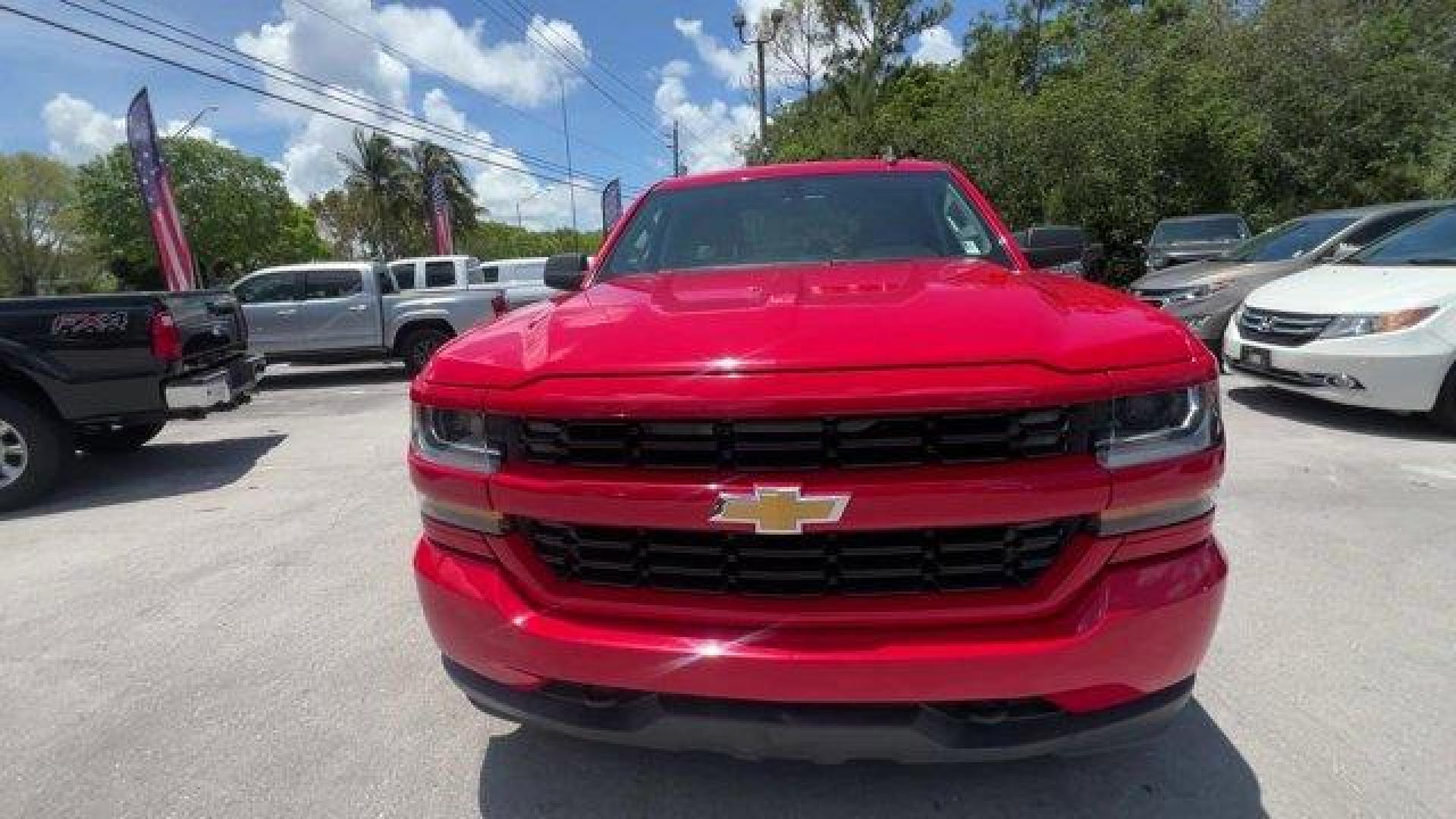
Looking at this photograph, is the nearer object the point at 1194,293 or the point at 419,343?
the point at 1194,293

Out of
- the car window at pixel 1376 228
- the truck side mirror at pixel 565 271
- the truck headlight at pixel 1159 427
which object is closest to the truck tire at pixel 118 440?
the truck side mirror at pixel 565 271

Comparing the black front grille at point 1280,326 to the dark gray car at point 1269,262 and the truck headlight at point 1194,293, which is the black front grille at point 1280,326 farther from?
the truck headlight at point 1194,293

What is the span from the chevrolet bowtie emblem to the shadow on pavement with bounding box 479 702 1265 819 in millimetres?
888

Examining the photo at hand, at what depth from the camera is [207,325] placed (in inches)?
260

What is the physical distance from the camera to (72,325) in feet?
19.0

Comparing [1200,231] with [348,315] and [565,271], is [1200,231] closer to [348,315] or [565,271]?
[348,315]

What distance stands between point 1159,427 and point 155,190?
60.7 ft

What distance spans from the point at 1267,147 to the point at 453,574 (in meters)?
23.5

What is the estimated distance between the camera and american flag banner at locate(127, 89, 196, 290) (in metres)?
15.7

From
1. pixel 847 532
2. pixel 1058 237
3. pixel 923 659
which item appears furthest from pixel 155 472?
pixel 923 659

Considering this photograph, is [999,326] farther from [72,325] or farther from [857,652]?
[72,325]

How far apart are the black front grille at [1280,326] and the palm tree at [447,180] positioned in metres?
50.7

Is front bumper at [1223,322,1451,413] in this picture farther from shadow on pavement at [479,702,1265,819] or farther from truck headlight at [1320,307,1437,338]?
shadow on pavement at [479,702,1265,819]

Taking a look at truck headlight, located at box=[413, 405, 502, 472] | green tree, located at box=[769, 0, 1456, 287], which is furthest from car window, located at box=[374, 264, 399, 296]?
green tree, located at box=[769, 0, 1456, 287]
